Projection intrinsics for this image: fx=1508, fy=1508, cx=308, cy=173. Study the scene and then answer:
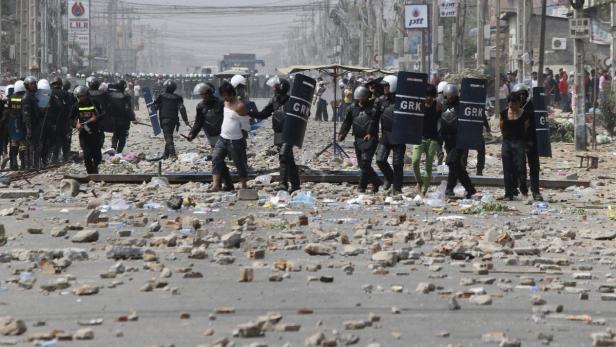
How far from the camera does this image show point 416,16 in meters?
71.3

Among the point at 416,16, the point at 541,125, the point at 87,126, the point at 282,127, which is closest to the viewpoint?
the point at 541,125

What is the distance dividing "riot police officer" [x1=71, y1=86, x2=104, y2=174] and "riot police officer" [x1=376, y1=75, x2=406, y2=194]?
4.96 metres

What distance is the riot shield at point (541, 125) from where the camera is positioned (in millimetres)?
21328

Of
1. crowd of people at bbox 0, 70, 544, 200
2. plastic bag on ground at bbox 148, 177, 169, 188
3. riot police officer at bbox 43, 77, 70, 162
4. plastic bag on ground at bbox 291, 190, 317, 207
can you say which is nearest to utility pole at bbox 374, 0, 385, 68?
riot police officer at bbox 43, 77, 70, 162

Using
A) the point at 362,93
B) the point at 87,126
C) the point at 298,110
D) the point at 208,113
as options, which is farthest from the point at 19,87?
the point at 362,93

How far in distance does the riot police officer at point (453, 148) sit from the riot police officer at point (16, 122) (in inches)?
344

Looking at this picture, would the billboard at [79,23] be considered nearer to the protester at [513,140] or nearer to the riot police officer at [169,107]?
the riot police officer at [169,107]

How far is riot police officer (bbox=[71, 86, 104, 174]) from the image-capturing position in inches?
912

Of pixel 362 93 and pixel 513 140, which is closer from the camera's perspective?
pixel 513 140

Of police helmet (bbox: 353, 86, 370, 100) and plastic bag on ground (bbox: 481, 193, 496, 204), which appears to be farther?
police helmet (bbox: 353, 86, 370, 100)

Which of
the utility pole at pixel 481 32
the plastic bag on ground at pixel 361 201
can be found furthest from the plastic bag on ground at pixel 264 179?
the utility pole at pixel 481 32

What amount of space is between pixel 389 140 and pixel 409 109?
0.53m

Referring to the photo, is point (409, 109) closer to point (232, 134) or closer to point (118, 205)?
point (232, 134)

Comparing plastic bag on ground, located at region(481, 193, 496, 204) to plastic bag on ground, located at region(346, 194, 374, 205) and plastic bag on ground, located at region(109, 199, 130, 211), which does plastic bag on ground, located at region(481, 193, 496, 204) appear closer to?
plastic bag on ground, located at region(346, 194, 374, 205)
